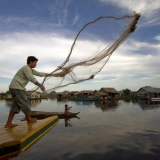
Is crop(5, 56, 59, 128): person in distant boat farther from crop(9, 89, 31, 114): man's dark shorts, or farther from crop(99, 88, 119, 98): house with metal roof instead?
crop(99, 88, 119, 98): house with metal roof

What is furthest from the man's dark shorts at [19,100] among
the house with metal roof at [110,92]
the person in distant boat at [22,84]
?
the house with metal roof at [110,92]

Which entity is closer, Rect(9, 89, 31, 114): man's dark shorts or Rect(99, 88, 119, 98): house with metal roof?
Rect(9, 89, 31, 114): man's dark shorts

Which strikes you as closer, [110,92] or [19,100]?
[19,100]

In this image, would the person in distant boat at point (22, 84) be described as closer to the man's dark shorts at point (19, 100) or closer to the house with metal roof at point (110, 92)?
the man's dark shorts at point (19, 100)

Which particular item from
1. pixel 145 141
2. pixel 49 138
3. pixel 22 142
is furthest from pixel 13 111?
pixel 145 141

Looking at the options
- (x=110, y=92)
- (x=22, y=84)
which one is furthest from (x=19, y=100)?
(x=110, y=92)

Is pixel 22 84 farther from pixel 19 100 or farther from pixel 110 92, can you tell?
pixel 110 92

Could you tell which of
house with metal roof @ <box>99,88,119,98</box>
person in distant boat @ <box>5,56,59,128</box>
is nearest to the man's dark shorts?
person in distant boat @ <box>5,56,59,128</box>

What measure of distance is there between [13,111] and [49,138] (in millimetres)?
8383

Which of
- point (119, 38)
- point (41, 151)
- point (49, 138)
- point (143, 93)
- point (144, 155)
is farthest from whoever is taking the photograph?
point (143, 93)

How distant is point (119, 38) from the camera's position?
388 centimetres

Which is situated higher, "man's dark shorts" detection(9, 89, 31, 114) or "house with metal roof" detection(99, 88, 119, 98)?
"house with metal roof" detection(99, 88, 119, 98)

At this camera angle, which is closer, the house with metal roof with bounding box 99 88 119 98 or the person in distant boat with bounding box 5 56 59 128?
the person in distant boat with bounding box 5 56 59 128

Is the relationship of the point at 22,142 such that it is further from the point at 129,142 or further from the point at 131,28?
the point at 129,142
